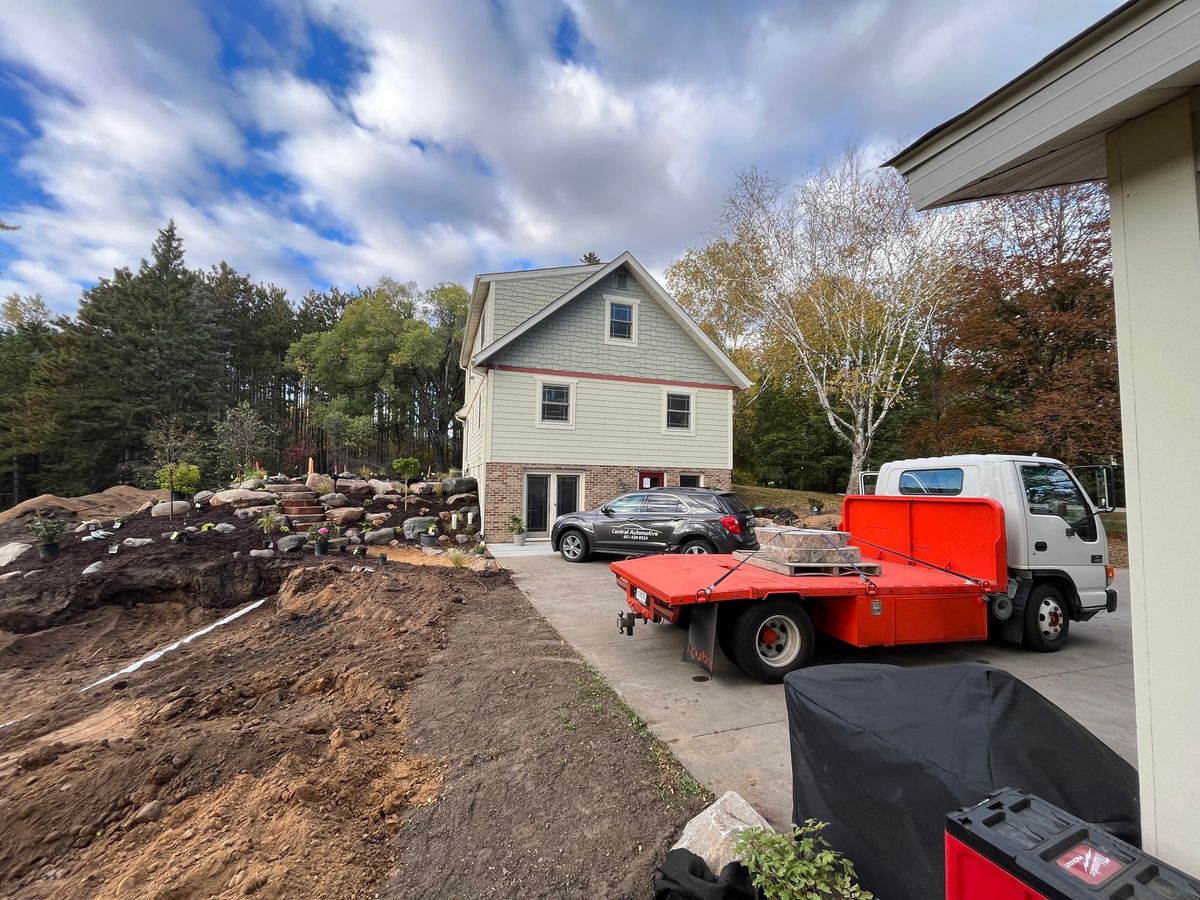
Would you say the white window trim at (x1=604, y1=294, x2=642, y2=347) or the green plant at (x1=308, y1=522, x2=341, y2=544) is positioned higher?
the white window trim at (x1=604, y1=294, x2=642, y2=347)

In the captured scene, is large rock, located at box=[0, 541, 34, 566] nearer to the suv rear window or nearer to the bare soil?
the bare soil

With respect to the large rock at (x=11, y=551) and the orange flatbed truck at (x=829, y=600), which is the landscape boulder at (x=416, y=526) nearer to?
the large rock at (x=11, y=551)

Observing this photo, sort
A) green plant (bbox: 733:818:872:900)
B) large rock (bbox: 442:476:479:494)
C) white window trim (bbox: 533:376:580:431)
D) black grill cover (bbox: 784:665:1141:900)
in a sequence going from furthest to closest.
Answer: large rock (bbox: 442:476:479:494) → white window trim (bbox: 533:376:580:431) → green plant (bbox: 733:818:872:900) → black grill cover (bbox: 784:665:1141:900)

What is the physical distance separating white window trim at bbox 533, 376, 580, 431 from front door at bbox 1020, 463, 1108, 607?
10.5m

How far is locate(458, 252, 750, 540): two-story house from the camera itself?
13883 millimetres

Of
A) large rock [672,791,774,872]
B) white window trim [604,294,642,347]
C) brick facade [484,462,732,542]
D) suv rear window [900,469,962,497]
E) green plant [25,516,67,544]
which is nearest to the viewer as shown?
large rock [672,791,774,872]

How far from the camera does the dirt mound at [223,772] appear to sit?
2.46 m

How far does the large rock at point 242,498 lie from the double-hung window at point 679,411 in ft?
38.6

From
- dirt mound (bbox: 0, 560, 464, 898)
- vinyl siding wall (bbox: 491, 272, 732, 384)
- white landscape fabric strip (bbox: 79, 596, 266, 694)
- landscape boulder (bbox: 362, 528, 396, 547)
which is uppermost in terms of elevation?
vinyl siding wall (bbox: 491, 272, 732, 384)

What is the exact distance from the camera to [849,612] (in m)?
4.38

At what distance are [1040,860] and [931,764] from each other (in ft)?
1.81

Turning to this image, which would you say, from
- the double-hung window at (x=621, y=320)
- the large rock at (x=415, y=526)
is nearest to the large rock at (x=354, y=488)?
the large rock at (x=415, y=526)

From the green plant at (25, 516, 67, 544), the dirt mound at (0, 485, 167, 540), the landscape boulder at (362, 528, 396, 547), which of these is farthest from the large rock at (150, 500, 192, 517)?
the landscape boulder at (362, 528, 396, 547)

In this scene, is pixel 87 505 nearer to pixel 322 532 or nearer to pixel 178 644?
pixel 322 532
